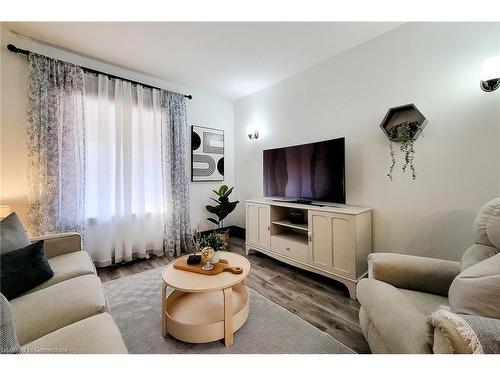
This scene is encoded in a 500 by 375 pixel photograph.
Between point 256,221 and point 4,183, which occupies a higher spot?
point 4,183

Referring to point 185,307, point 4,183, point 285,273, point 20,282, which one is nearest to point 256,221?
point 285,273

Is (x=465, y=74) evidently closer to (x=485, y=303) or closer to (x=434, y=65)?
(x=434, y=65)

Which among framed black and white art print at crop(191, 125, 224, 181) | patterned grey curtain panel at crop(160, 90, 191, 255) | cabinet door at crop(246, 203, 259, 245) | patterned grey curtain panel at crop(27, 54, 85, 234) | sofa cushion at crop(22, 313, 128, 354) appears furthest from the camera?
framed black and white art print at crop(191, 125, 224, 181)

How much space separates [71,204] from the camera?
7.11 feet

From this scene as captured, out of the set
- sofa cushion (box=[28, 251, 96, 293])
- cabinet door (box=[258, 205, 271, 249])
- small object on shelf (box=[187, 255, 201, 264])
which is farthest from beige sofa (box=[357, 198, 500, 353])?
sofa cushion (box=[28, 251, 96, 293])

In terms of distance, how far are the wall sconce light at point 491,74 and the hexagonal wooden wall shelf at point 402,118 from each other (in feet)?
1.24

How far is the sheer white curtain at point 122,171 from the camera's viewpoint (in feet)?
7.75

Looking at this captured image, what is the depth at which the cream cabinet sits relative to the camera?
1.83 meters

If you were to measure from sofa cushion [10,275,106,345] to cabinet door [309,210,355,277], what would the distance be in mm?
1793

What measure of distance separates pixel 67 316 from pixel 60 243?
3.18 ft

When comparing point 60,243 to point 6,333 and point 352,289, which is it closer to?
point 6,333

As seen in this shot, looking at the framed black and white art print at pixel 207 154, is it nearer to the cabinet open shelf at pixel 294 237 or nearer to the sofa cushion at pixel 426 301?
the cabinet open shelf at pixel 294 237

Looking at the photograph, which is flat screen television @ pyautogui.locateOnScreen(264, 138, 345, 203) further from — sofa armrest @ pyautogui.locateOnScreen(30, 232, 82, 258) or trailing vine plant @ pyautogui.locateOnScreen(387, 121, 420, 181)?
sofa armrest @ pyautogui.locateOnScreen(30, 232, 82, 258)

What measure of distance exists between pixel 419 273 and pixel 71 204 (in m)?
3.14
